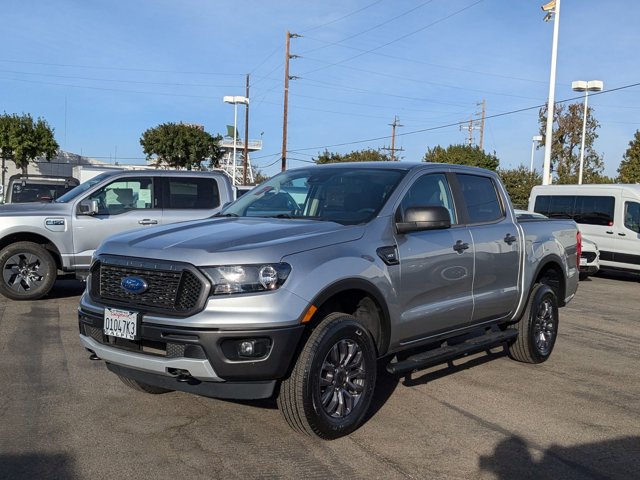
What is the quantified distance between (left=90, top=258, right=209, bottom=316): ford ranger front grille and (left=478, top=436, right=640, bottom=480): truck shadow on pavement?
210 cm

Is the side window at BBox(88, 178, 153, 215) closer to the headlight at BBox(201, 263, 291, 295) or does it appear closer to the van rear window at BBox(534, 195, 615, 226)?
the headlight at BBox(201, 263, 291, 295)

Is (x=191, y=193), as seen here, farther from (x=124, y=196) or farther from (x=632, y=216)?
(x=632, y=216)

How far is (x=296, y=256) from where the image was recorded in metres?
4.14

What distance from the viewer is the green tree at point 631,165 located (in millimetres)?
40594

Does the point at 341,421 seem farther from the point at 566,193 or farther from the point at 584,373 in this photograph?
the point at 566,193

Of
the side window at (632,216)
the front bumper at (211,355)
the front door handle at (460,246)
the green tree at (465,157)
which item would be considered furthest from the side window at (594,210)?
the green tree at (465,157)

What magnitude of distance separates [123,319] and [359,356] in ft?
5.25

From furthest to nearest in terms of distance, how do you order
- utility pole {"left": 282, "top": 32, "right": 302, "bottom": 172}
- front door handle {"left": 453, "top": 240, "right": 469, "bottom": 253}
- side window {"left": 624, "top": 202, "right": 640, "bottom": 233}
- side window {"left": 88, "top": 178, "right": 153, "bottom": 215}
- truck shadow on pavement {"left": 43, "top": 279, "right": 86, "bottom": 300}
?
utility pole {"left": 282, "top": 32, "right": 302, "bottom": 172} → side window {"left": 624, "top": 202, "right": 640, "bottom": 233} → truck shadow on pavement {"left": 43, "top": 279, "right": 86, "bottom": 300} → side window {"left": 88, "top": 178, "right": 153, "bottom": 215} → front door handle {"left": 453, "top": 240, "right": 469, "bottom": 253}

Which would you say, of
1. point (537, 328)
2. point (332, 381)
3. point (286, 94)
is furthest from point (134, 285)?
point (286, 94)

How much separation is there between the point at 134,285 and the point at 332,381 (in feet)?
4.76

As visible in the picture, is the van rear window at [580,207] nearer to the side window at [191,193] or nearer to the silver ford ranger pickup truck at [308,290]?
the side window at [191,193]

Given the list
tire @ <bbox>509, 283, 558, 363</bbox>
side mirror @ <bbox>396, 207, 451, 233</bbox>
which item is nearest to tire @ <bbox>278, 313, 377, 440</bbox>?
side mirror @ <bbox>396, 207, 451, 233</bbox>

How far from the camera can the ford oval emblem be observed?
418 cm

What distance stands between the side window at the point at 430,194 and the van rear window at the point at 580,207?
11.0m
